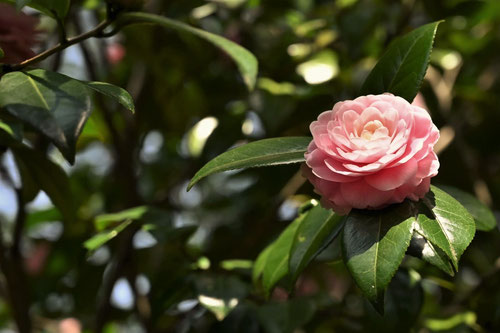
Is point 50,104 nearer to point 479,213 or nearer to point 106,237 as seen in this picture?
point 106,237

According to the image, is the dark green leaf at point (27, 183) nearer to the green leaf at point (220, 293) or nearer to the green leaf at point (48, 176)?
the green leaf at point (48, 176)

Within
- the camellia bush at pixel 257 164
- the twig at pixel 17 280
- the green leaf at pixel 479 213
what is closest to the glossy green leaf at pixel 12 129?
the camellia bush at pixel 257 164

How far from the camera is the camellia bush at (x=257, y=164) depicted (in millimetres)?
724

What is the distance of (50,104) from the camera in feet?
2.23

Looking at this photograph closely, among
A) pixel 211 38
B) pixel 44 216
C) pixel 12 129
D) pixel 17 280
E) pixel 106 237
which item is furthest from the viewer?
pixel 44 216

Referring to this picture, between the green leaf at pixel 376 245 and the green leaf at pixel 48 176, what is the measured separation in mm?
471

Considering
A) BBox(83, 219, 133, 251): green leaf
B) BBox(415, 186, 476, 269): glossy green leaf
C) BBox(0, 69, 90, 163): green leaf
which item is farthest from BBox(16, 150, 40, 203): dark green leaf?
BBox(415, 186, 476, 269): glossy green leaf

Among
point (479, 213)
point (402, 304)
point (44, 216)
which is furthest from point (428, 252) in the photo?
point (44, 216)

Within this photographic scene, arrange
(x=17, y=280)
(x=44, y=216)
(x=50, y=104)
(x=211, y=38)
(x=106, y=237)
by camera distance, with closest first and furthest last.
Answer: (x=50, y=104), (x=211, y=38), (x=106, y=237), (x=17, y=280), (x=44, y=216)

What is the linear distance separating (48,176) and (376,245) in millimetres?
530

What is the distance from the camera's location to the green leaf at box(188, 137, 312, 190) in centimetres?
75

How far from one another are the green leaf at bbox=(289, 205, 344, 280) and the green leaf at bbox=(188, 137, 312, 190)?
0.10 m

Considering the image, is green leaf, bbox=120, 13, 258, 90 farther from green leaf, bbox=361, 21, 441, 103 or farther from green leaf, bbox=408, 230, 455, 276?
green leaf, bbox=408, 230, 455, 276

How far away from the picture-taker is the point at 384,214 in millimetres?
730
